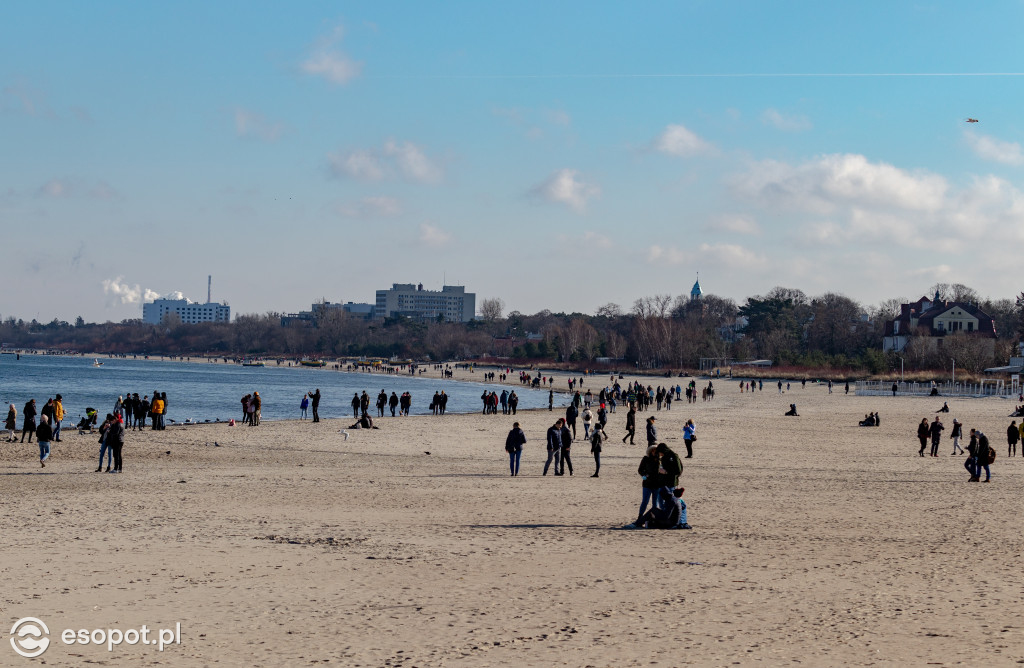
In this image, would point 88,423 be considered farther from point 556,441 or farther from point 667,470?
point 667,470

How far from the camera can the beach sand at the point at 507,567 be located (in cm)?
791

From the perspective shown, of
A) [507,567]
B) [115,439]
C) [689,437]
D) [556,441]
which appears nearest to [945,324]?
[689,437]

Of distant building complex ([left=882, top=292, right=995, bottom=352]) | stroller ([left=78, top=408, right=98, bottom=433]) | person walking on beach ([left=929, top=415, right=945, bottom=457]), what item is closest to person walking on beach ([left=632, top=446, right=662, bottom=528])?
person walking on beach ([left=929, top=415, right=945, bottom=457])

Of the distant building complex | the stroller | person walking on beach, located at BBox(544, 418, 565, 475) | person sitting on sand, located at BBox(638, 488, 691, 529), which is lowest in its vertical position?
the stroller

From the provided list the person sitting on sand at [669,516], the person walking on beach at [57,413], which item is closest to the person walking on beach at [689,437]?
the person sitting on sand at [669,516]

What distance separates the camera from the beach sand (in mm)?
7910

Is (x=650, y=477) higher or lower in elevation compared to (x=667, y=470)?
lower

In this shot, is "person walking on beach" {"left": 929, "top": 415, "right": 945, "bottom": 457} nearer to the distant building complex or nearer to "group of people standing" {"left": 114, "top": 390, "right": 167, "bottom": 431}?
"group of people standing" {"left": 114, "top": 390, "right": 167, "bottom": 431}

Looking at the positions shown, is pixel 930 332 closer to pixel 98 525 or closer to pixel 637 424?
pixel 637 424

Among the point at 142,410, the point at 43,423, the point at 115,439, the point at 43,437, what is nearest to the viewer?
the point at 115,439

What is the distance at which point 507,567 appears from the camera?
425 inches

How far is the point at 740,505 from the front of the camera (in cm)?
1609

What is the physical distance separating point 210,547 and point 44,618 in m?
3.30

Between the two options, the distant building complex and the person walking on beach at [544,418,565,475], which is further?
the distant building complex
